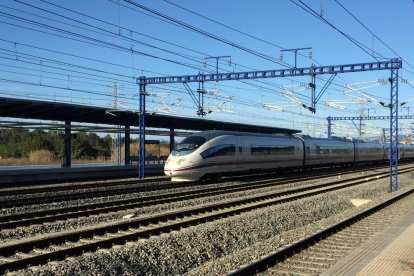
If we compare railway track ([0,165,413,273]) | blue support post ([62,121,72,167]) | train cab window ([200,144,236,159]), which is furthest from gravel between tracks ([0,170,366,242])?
blue support post ([62,121,72,167])

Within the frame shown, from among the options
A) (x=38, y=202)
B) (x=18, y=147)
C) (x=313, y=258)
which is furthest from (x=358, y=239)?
(x=18, y=147)

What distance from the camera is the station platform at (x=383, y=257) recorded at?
730 cm

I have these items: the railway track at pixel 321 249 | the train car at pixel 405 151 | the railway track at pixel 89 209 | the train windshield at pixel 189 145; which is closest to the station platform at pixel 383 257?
the railway track at pixel 321 249

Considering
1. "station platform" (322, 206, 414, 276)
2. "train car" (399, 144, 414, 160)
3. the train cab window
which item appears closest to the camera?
"station platform" (322, 206, 414, 276)

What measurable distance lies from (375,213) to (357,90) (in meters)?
15.1

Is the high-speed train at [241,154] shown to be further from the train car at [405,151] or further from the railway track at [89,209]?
the train car at [405,151]

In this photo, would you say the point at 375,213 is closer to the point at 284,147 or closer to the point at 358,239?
the point at 358,239

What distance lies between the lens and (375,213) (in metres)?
14.7

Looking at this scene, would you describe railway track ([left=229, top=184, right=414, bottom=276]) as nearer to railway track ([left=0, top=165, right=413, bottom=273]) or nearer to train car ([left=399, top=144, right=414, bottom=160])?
railway track ([left=0, top=165, right=413, bottom=273])

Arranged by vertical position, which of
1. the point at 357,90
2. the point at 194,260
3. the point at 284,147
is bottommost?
the point at 194,260

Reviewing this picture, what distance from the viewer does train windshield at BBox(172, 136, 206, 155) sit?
24614 mm

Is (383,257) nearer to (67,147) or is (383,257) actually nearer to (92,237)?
(92,237)

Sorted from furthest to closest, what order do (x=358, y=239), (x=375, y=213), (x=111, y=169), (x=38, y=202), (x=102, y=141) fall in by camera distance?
(x=102, y=141) → (x=111, y=169) → (x=38, y=202) → (x=375, y=213) → (x=358, y=239)

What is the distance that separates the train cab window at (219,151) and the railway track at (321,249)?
11.5 m
